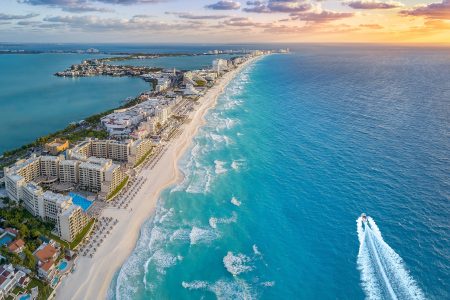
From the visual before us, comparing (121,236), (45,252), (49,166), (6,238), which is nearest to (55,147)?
(49,166)

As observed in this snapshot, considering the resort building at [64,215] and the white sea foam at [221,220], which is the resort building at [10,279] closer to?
the resort building at [64,215]

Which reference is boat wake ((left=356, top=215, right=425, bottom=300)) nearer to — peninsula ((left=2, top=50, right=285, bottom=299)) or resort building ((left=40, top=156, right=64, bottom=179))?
peninsula ((left=2, top=50, right=285, bottom=299))

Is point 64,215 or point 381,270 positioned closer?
point 381,270

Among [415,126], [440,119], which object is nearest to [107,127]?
[415,126]

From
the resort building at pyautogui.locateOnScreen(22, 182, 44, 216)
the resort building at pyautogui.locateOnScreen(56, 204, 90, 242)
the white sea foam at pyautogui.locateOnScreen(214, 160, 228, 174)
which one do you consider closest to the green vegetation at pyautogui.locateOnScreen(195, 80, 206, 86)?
the white sea foam at pyautogui.locateOnScreen(214, 160, 228, 174)

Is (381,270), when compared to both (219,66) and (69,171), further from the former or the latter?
(219,66)

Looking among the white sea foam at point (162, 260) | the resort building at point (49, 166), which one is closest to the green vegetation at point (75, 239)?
the white sea foam at point (162, 260)
